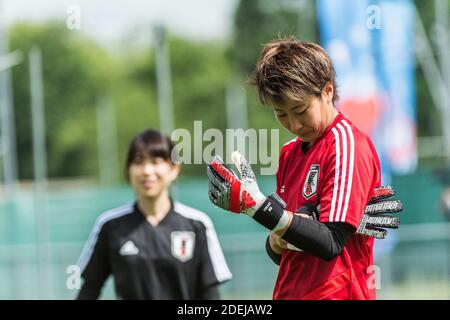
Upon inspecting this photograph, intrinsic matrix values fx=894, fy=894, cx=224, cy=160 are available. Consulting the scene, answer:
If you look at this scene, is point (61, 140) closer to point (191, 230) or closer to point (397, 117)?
point (397, 117)

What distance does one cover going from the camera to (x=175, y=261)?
575 cm

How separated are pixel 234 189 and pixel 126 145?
47.6 metres

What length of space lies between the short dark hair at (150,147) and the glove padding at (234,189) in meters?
2.35

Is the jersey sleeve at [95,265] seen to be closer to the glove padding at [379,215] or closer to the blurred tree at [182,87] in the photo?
the glove padding at [379,215]

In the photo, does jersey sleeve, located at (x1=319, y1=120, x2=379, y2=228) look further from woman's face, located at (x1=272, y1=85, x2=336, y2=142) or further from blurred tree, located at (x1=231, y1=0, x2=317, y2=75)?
blurred tree, located at (x1=231, y1=0, x2=317, y2=75)

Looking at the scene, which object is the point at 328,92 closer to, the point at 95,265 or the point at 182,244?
the point at 182,244

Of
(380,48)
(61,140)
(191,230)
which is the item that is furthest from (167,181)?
(61,140)

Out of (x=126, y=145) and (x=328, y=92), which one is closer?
(x=328, y=92)

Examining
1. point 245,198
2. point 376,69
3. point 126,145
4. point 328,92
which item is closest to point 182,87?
point 126,145

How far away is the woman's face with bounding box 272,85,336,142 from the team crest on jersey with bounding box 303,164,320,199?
137mm

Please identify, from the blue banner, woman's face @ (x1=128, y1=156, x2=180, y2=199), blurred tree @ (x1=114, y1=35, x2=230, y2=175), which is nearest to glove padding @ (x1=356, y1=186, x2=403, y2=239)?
woman's face @ (x1=128, y1=156, x2=180, y2=199)

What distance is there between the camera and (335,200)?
11.6ft

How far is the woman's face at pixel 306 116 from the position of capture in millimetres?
3625

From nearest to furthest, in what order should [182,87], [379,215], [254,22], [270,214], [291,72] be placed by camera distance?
[270,214]
[291,72]
[379,215]
[254,22]
[182,87]
